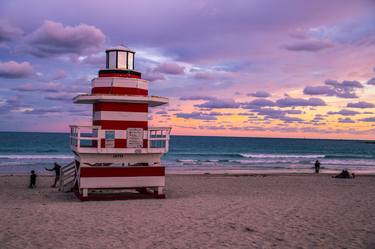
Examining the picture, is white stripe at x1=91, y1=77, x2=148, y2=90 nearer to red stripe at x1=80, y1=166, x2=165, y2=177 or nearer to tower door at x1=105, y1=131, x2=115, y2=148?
tower door at x1=105, y1=131, x2=115, y2=148

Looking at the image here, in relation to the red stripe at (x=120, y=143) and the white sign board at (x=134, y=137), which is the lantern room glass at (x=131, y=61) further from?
the red stripe at (x=120, y=143)

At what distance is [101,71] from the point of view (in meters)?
13.6

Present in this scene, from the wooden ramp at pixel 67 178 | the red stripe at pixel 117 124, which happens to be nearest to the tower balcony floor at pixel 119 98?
the red stripe at pixel 117 124

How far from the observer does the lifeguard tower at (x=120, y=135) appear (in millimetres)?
12852

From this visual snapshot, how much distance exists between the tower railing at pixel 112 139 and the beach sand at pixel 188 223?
5.33 ft

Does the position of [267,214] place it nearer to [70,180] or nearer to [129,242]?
[129,242]

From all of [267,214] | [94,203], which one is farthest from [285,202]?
[94,203]

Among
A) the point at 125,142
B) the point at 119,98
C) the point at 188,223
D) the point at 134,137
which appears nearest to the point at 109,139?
the point at 125,142

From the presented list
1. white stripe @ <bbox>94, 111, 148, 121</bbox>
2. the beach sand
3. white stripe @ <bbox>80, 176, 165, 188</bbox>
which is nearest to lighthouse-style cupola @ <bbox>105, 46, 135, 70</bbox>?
white stripe @ <bbox>94, 111, 148, 121</bbox>

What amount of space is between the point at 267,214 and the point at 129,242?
4189mm

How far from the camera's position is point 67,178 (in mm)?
16250

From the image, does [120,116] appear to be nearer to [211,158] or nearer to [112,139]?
[112,139]

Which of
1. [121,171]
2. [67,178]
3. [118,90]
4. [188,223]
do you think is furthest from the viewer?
[67,178]

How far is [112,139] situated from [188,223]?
15.4 ft
